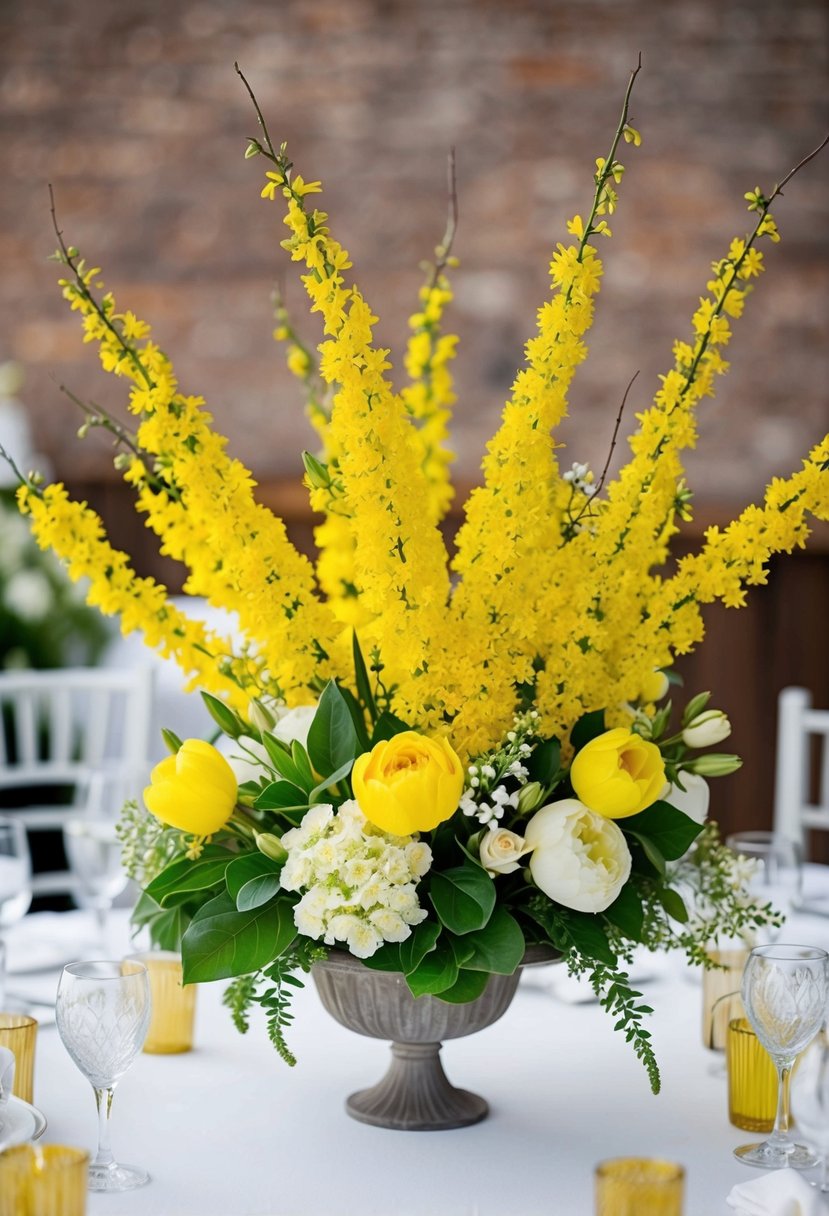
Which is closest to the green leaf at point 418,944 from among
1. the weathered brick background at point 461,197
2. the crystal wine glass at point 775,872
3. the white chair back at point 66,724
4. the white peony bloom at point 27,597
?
the crystal wine glass at point 775,872

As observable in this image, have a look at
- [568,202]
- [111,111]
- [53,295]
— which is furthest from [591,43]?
[53,295]

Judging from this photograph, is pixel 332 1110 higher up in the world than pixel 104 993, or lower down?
lower down

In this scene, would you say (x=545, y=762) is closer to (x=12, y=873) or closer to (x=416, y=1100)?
(x=416, y=1100)

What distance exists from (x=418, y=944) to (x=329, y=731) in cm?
17

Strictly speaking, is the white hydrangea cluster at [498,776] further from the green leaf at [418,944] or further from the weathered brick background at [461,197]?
the weathered brick background at [461,197]

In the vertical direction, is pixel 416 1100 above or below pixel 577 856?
below

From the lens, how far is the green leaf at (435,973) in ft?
3.20

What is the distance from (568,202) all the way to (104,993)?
114 inches

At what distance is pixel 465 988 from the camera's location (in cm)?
100

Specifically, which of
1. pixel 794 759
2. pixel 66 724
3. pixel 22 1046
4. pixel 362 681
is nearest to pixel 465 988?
pixel 362 681

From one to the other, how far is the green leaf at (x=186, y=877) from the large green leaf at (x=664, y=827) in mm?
304

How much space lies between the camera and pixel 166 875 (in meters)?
1.08

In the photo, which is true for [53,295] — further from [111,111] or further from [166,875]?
[166,875]

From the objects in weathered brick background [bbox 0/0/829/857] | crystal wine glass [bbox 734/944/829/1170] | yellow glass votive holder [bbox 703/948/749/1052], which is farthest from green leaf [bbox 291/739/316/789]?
weathered brick background [bbox 0/0/829/857]
